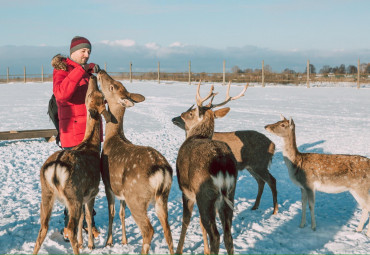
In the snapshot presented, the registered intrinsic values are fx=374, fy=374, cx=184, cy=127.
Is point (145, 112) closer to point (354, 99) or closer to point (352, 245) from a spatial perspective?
point (354, 99)

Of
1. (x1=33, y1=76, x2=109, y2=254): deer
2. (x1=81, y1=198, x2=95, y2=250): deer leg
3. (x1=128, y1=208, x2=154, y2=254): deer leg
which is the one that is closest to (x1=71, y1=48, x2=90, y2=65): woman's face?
(x1=33, y1=76, x2=109, y2=254): deer

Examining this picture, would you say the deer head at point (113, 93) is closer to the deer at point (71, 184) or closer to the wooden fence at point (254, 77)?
the deer at point (71, 184)

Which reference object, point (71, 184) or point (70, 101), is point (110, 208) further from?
point (70, 101)

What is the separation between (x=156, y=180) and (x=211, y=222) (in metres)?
0.69

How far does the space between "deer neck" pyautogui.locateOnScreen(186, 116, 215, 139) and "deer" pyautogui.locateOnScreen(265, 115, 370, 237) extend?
1.35 m

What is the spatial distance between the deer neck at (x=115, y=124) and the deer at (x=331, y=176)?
2.59 meters

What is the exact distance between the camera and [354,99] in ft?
73.6

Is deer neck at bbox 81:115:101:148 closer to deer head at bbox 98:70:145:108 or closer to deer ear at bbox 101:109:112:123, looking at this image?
deer ear at bbox 101:109:112:123

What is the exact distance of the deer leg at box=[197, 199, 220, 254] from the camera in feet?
12.1

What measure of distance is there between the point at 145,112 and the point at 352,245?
14.2 m

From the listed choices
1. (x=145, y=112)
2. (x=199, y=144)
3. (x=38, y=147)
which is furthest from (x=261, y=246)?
(x=145, y=112)

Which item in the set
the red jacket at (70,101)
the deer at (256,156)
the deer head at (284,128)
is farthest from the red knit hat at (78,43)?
the deer head at (284,128)

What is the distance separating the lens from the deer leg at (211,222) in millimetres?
3680

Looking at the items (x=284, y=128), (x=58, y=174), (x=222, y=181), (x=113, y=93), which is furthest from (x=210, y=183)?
(x=284, y=128)
